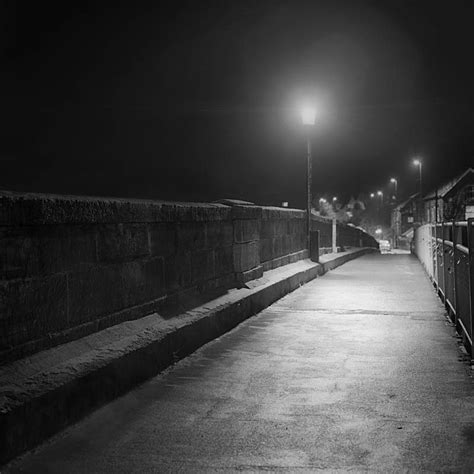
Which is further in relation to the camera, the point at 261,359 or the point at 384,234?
the point at 384,234

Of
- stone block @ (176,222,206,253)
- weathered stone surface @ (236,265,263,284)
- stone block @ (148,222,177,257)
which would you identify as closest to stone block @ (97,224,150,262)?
stone block @ (148,222,177,257)

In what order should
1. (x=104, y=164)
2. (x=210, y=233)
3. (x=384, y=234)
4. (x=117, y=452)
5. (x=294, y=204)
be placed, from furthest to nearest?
(x=384, y=234), (x=294, y=204), (x=104, y=164), (x=210, y=233), (x=117, y=452)

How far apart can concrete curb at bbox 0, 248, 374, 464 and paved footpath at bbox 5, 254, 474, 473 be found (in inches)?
4.0

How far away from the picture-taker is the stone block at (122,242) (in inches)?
232

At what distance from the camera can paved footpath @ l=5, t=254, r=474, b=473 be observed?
3846 millimetres

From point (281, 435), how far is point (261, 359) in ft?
8.08

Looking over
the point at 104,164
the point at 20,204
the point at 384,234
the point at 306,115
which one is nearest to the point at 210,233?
the point at 20,204

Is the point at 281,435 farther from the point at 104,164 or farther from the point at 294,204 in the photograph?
the point at 294,204

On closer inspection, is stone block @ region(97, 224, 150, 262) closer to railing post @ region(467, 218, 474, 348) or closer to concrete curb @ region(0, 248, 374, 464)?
concrete curb @ region(0, 248, 374, 464)

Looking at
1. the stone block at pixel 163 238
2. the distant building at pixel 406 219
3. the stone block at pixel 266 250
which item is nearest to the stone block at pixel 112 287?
the stone block at pixel 163 238

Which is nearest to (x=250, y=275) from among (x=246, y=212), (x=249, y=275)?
(x=249, y=275)

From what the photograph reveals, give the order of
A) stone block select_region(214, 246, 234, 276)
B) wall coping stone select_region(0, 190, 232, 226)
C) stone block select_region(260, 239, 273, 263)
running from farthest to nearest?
1. stone block select_region(260, 239, 273, 263)
2. stone block select_region(214, 246, 234, 276)
3. wall coping stone select_region(0, 190, 232, 226)

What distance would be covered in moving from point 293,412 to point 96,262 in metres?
2.24

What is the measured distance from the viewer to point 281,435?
4.32 m
